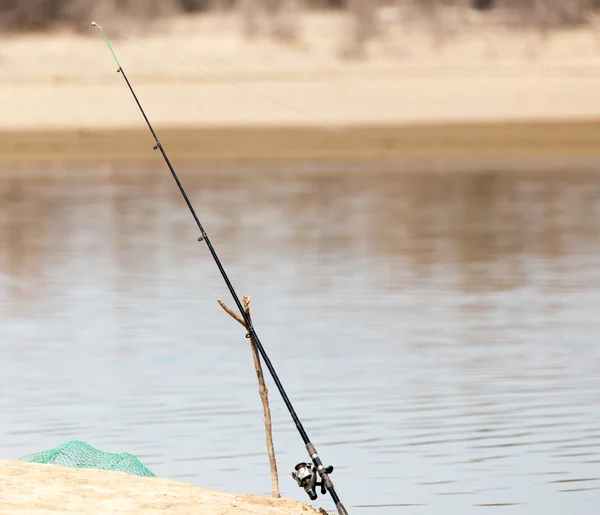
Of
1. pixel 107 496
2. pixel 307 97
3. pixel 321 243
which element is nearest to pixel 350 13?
pixel 307 97

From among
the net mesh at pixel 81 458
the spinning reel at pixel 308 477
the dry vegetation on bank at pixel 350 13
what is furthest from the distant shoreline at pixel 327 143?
the spinning reel at pixel 308 477

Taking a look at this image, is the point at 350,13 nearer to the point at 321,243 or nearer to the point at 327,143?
the point at 327,143

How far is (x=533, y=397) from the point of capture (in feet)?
29.1

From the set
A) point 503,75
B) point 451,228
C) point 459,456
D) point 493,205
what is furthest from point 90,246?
point 503,75

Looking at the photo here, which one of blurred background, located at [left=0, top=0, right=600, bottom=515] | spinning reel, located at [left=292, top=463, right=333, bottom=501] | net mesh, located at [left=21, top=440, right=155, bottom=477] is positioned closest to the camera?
spinning reel, located at [left=292, top=463, right=333, bottom=501]

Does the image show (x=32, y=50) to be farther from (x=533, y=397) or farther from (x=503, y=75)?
(x=533, y=397)

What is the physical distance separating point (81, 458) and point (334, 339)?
3979 millimetres

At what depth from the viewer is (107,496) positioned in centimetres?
620

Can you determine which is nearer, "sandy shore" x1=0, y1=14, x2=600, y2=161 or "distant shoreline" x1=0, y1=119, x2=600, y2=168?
"distant shoreline" x1=0, y1=119, x2=600, y2=168

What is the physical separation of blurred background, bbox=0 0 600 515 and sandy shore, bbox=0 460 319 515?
2.42 ft

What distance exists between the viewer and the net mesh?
6.82 metres

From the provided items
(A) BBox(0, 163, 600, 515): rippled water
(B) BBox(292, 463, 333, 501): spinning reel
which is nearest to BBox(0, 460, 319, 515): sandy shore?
(B) BBox(292, 463, 333, 501): spinning reel

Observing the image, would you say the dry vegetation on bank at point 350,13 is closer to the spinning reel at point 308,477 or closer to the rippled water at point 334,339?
the rippled water at point 334,339

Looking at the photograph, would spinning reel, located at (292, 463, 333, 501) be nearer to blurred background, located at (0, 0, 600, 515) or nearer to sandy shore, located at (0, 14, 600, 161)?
blurred background, located at (0, 0, 600, 515)
